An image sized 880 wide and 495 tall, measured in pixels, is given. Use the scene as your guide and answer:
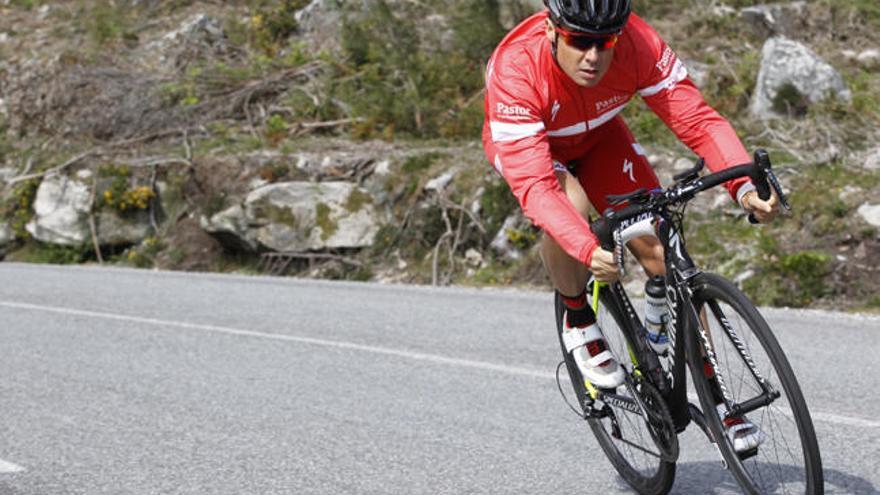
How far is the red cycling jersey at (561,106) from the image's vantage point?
3.76 meters

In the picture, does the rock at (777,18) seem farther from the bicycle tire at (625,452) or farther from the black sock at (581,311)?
the black sock at (581,311)

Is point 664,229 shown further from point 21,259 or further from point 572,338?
point 21,259

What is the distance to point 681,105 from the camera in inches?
156

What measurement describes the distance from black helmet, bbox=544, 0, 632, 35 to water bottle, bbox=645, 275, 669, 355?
2.93 feet

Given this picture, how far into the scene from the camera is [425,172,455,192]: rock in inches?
542

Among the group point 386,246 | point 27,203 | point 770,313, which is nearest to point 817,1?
point 386,246

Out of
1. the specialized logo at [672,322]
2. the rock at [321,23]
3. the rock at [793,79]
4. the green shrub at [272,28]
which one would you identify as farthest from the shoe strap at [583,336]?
the green shrub at [272,28]

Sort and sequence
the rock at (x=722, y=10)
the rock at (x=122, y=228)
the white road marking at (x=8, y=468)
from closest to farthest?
the white road marking at (x=8, y=468) < the rock at (x=722, y=10) < the rock at (x=122, y=228)

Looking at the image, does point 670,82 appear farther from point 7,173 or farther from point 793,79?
point 7,173

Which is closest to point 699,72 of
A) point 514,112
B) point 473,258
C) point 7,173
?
point 473,258

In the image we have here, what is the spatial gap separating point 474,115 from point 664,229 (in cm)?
1217

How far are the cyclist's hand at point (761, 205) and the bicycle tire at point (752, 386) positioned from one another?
0.26 meters

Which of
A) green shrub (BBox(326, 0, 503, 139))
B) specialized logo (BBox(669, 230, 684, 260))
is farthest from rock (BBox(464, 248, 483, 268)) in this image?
specialized logo (BBox(669, 230, 684, 260))

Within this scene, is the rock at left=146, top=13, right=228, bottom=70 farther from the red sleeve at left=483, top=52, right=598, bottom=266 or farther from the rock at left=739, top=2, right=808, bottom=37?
the red sleeve at left=483, top=52, right=598, bottom=266
